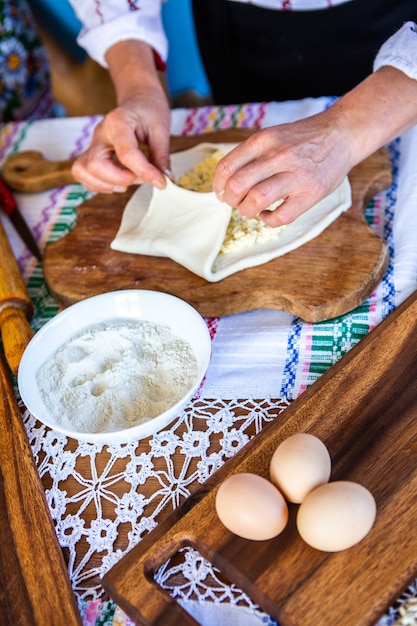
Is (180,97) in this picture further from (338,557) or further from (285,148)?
(338,557)

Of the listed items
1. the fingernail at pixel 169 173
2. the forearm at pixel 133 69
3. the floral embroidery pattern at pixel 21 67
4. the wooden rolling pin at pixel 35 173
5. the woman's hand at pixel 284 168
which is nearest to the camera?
the woman's hand at pixel 284 168

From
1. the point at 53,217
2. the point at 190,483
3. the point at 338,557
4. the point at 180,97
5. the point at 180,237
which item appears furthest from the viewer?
the point at 180,97

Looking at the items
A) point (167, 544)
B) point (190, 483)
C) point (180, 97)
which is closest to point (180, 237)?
point (190, 483)

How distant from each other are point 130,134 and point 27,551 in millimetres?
772

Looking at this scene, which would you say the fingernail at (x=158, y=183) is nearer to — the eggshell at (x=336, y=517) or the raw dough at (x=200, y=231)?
the raw dough at (x=200, y=231)

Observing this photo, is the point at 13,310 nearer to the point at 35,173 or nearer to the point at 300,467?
the point at 35,173

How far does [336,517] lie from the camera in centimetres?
71

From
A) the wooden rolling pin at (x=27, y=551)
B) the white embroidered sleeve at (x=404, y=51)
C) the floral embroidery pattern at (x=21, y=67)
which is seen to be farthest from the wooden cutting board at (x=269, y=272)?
the floral embroidery pattern at (x=21, y=67)

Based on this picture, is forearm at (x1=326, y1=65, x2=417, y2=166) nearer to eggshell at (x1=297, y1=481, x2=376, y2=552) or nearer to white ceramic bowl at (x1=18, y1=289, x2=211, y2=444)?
white ceramic bowl at (x1=18, y1=289, x2=211, y2=444)

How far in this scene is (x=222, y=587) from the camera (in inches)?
30.3

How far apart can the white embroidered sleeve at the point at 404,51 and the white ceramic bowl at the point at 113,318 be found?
1.70 ft

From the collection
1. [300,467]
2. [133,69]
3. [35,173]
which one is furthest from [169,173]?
[300,467]

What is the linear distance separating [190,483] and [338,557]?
0.23m

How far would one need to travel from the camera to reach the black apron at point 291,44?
1458 mm
